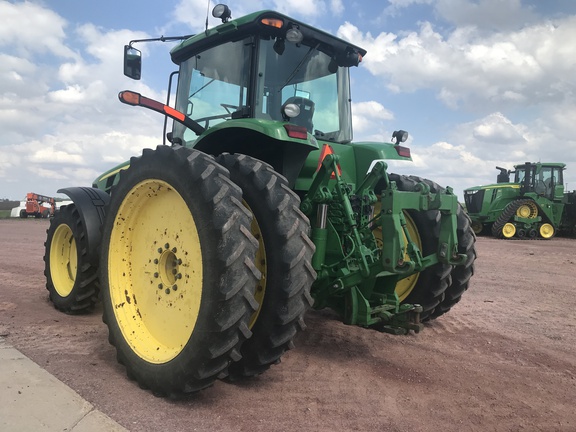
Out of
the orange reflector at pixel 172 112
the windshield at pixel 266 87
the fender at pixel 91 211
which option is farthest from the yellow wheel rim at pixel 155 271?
the fender at pixel 91 211

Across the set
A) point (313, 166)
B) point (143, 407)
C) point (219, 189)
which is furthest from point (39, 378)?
point (313, 166)

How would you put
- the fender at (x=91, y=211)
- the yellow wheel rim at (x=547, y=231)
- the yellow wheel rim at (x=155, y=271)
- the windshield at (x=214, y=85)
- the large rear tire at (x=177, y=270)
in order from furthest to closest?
the yellow wheel rim at (x=547, y=231)
the fender at (x=91, y=211)
the windshield at (x=214, y=85)
the yellow wheel rim at (x=155, y=271)
the large rear tire at (x=177, y=270)

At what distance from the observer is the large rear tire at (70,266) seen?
475 cm

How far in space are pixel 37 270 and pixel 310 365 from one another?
6.05 meters

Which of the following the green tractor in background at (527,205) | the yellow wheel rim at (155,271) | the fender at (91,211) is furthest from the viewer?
the green tractor in background at (527,205)

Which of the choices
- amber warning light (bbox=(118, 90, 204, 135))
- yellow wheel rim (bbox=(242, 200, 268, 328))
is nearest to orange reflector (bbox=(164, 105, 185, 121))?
amber warning light (bbox=(118, 90, 204, 135))

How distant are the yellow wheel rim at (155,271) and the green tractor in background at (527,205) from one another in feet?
54.9

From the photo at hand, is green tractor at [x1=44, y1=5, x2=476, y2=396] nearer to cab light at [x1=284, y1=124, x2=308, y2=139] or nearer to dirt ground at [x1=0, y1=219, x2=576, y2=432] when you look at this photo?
cab light at [x1=284, y1=124, x2=308, y2=139]

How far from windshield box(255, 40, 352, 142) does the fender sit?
2.15 m

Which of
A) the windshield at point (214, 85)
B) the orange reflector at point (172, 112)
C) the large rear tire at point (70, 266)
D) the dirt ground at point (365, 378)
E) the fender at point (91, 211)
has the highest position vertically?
the windshield at point (214, 85)

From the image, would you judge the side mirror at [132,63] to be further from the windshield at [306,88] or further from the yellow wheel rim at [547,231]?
the yellow wheel rim at [547,231]

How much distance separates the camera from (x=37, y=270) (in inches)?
306

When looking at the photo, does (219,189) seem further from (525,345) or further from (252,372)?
(525,345)

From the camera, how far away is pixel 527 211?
17.8 meters
